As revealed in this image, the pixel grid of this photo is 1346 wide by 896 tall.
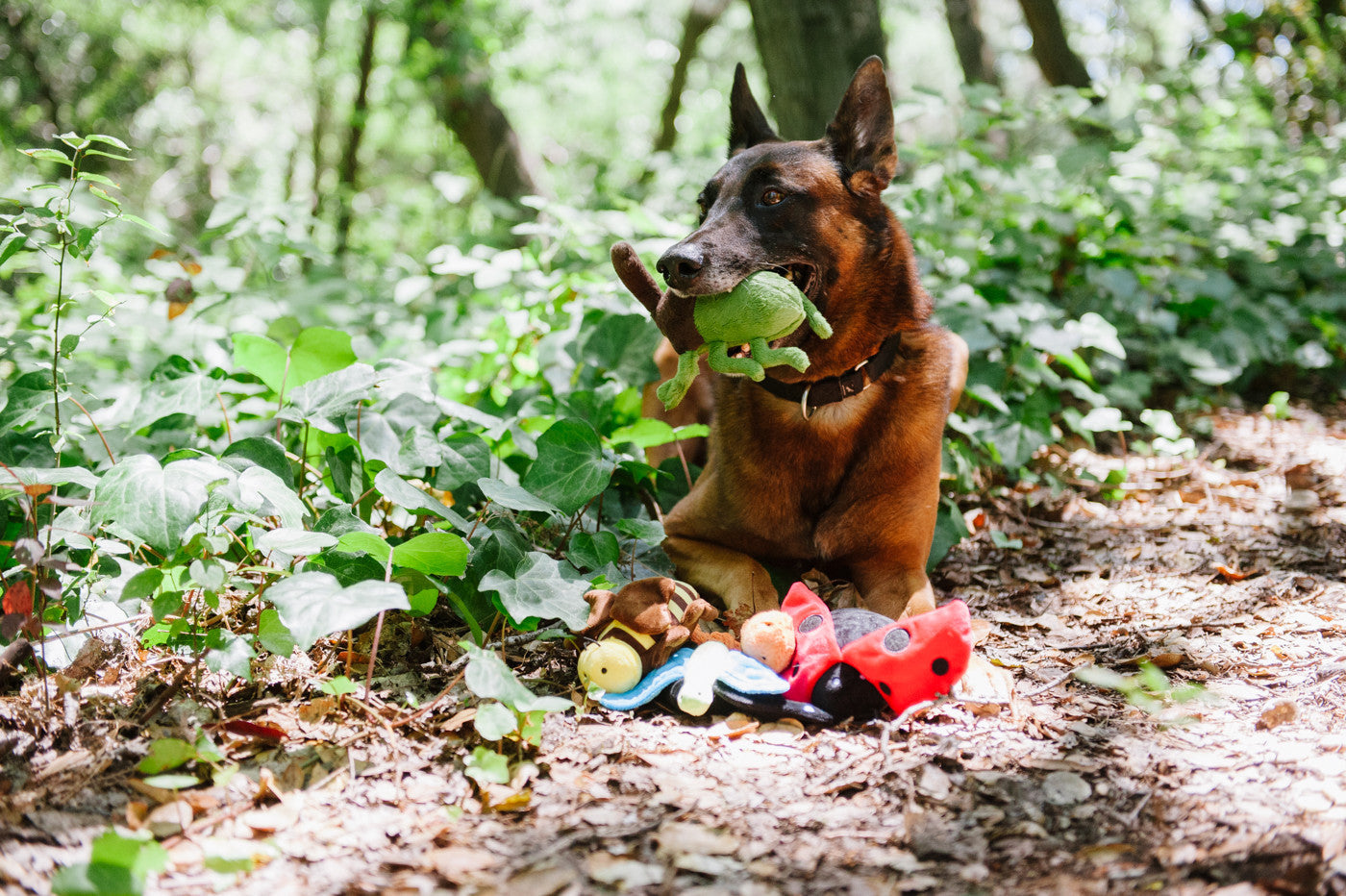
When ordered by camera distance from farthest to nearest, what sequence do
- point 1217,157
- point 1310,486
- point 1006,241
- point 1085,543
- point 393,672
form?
point 1217,157, point 1006,241, point 1310,486, point 1085,543, point 393,672

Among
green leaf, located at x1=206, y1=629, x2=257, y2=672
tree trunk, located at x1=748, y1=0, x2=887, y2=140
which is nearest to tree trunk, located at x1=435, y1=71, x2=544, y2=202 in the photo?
tree trunk, located at x1=748, y1=0, x2=887, y2=140

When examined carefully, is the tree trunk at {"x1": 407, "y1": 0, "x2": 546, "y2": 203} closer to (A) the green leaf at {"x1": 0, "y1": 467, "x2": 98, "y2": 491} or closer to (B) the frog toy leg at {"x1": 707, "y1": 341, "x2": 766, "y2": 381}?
(B) the frog toy leg at {"x1": 707, "y1": 341, "x2": 766, "y2": 381}

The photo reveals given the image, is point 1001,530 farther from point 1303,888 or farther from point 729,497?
point 1303,888

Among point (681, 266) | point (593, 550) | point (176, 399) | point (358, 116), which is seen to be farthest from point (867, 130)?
point (358, 116)

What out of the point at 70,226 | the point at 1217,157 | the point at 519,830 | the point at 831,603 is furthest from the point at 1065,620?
the point at 1217,157

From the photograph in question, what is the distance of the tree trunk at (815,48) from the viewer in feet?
15.3

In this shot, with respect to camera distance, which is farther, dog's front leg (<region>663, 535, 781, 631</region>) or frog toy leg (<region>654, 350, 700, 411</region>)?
dog's front leg (<region>663, 535, 781, 631</region>)

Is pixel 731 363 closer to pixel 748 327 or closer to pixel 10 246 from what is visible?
pixel 748 327

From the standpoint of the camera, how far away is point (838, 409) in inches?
113

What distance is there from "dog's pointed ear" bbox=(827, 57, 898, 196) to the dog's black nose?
828mm

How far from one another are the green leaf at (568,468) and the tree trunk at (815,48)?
274 cm

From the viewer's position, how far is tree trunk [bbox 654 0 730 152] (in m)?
10.4

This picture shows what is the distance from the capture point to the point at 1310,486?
406 cm

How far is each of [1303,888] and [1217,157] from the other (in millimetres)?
6611
